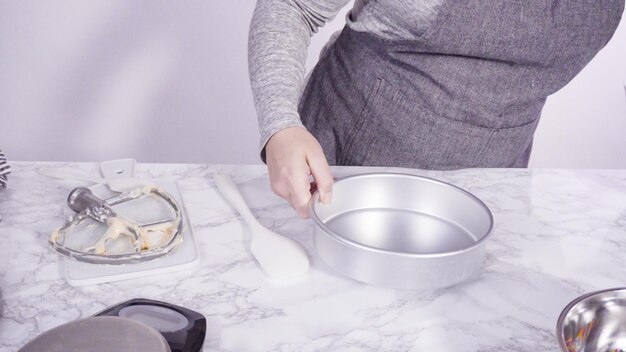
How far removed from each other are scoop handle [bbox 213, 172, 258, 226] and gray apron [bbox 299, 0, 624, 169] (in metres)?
0.29

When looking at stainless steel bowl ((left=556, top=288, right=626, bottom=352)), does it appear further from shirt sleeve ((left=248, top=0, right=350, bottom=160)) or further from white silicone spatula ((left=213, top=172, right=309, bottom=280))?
shirt sleeve ((left=248, top=0, right=350, bottom=160))

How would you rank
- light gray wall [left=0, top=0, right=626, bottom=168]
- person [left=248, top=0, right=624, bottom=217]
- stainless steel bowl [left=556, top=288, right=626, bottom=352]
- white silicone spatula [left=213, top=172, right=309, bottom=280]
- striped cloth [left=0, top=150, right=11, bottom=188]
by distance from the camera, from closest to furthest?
1. stainless steel bowl [left=556, top=288, right=626, bottom=352]
2. white silicone spatula [left=213, top=172, right=309, bottom=280]
3. striped cloth [left=0, top=150, right=11, bottom=188]
4. person [left=248, top=0, right=624, bottom=217]
5. light gray wall [left=0, top=0, right=626, bottom=168]

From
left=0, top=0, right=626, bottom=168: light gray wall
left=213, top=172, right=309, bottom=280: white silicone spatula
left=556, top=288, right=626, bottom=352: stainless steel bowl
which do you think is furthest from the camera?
left=0, top=0, right=626, bottom=168: light gray wall

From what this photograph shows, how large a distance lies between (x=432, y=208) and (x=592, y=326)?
233 millimetres

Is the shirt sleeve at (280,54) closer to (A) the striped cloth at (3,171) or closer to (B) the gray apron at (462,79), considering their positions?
(B) the gray apron at (462,79)

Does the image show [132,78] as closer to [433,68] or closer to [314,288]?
[433,68]

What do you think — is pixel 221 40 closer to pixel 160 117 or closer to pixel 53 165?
pixel 160 117

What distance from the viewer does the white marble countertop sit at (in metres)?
0.60

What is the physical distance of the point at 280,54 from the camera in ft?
2.85

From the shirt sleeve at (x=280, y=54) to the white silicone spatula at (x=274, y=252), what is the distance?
0.39 ft

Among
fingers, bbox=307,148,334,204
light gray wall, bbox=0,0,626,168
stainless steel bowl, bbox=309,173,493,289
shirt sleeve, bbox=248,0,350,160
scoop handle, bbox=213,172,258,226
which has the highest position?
shirt sleeve, bbox=248,0,350,160

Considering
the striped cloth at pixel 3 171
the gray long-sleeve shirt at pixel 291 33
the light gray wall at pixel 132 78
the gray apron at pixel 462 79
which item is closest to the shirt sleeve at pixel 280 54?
the gray long-sleeve shirt at pixel 291 33

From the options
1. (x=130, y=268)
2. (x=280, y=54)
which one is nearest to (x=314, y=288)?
(x=130, y=268)

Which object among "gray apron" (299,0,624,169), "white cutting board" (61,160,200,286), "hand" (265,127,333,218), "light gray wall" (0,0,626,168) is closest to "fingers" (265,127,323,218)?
"hand" (265,127,333,218)
